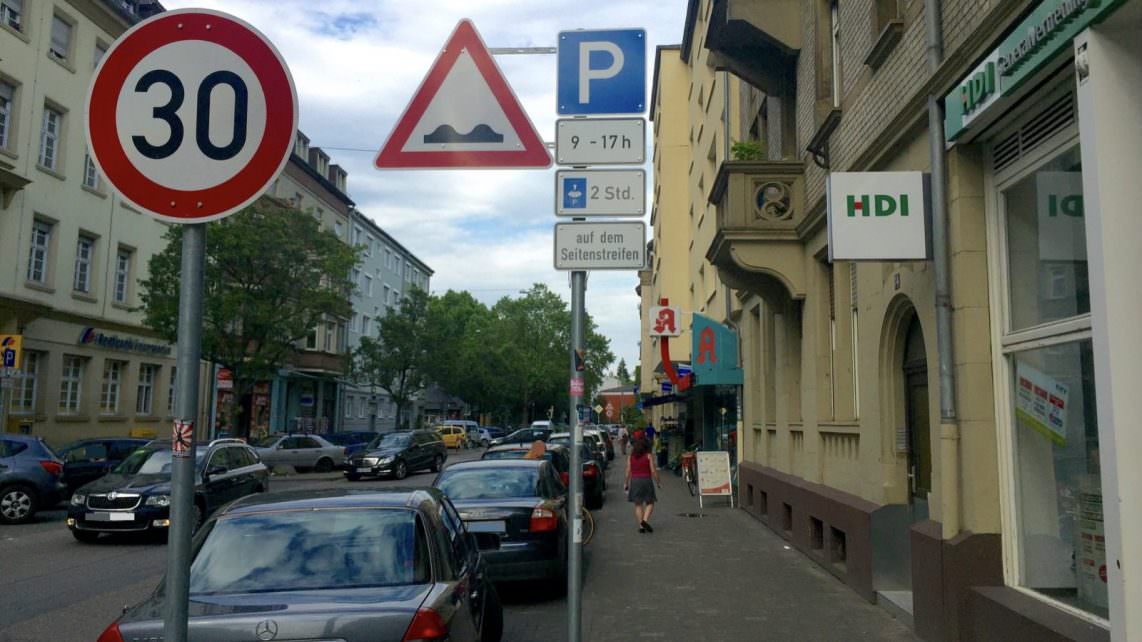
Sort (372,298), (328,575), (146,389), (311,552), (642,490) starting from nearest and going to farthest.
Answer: (328,575)
(311,552)
(642,490)
(146,389)
(372,298)

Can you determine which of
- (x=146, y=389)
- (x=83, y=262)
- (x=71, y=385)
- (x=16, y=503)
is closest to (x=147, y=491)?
(x=16, y=503)

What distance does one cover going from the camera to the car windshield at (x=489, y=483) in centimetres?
1060

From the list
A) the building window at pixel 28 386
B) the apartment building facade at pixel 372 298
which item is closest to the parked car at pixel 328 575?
the building window at pixel 28 386

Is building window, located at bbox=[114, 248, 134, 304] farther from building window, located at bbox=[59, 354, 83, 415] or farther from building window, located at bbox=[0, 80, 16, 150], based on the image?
building window, located at bbox=[0, 80, 16, 150]

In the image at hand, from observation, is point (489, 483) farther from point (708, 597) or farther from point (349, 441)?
point (349, 441)

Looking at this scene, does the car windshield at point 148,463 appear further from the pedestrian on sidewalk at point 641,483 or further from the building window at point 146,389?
the building window at point 146,389

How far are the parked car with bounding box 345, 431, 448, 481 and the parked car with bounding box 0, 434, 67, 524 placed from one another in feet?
41.1

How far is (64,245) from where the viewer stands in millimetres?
29109

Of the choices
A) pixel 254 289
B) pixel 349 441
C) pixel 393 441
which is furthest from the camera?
pixel 349 441

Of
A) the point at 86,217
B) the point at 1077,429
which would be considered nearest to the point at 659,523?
the point at 1077,429

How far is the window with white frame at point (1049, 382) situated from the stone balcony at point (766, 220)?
6.07 meters

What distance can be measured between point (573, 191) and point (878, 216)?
369 centimetres

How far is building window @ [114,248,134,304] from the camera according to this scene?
3250 cm

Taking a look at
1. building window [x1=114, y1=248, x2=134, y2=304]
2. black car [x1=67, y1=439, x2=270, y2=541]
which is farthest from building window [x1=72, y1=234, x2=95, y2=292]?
black car [x1=67, y1=439, x2=270, y2=541]
